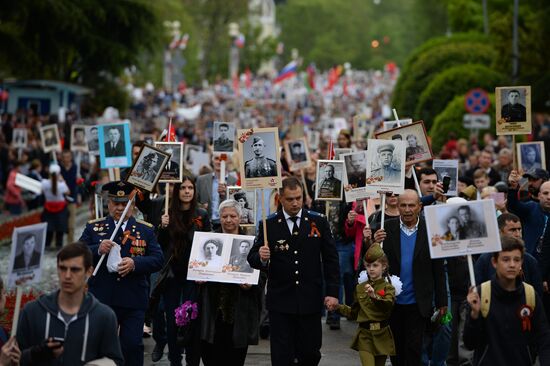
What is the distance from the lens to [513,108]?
1292 cm

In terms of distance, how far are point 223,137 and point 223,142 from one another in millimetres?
77

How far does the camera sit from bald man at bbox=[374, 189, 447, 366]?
10375 millimetres

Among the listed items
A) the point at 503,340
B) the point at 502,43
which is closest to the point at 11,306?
Result: the point at 503,340

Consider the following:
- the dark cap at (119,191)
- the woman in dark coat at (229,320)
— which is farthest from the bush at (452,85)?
the dark cap at (119,191)

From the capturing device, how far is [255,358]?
12781 mm

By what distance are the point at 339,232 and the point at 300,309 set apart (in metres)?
4.57

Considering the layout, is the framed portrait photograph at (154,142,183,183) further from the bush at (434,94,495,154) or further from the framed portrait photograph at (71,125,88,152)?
the bush at (434,94,495,154)

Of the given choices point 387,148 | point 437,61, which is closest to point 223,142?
point 387,148

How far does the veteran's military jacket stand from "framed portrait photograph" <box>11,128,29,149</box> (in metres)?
23.9

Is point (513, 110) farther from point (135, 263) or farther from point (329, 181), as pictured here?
point (135, 263)

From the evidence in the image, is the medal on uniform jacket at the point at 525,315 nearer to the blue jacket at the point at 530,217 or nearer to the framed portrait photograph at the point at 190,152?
the blue jacket at the point at 530,217

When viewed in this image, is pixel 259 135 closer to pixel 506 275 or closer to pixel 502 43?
pixel 506 275

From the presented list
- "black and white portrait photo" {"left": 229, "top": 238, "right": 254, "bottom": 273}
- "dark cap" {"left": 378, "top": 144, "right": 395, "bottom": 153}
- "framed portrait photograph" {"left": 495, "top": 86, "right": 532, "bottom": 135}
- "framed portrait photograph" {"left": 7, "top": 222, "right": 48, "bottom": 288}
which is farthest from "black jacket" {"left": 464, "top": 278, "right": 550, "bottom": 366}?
"framed portrait photograph" {"left": 495, "top": 86, "right": 532, "bottom": 135}

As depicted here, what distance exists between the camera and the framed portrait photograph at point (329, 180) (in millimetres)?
13945
